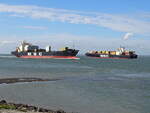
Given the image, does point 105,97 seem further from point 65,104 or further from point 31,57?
point 31,57

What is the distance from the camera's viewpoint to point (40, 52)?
6969 inches

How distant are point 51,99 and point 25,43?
16396 centimetres

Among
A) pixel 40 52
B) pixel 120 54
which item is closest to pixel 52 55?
pixel 40 52

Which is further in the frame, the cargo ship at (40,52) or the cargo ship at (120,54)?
the cargo ship at (120,54)

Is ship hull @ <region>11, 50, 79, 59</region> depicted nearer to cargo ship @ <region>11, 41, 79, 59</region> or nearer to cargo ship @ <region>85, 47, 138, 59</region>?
cargo ship @ <region>11, 41, 79, 59</region>

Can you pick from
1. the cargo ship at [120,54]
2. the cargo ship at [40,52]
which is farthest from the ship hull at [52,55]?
the cargo ship at [120,54]

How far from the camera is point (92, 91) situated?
34.6 metres

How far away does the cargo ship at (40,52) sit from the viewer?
539 ft

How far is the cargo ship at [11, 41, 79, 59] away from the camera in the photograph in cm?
16435

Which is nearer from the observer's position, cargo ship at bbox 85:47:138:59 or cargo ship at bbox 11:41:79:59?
cargo ship at bbox 11:41:79:59

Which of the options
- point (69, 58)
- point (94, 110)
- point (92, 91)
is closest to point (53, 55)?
point (69, 58)

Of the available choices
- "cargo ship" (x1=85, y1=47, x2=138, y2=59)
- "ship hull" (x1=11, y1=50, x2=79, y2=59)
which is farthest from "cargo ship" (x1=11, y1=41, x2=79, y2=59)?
"cargo ship" (x1=85, y1=47, x2=138, y2=59)

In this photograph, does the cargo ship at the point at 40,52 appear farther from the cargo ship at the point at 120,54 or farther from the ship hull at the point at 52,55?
the cargo ship at the point at 120,54

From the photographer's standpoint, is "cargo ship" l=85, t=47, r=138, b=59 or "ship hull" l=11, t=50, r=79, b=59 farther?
"cargo ship" l=85, t=47, r=138, b=59
